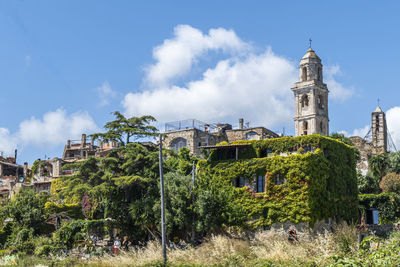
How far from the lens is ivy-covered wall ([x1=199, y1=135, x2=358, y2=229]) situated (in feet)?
115

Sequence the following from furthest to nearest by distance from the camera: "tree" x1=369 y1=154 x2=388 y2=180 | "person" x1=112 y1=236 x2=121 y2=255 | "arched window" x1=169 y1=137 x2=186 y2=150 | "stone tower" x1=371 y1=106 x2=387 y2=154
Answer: "stone tower" x1=371 y1=106 x2=387 y2=154, "arched window" x1=169 y1=137 x2=186 y2=150, "tree" x1=369 y1=154 x2=388 y2=180, "person" x1=112 y1=236 x2=121 y2=255

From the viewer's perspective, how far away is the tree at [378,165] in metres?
55.5

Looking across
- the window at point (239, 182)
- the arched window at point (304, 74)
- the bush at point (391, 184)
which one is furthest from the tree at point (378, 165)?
the window at point (239, 182)

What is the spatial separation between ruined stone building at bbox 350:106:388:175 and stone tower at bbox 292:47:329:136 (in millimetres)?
5066

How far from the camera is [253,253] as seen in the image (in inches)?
1001

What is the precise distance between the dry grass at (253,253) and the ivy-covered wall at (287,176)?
6800mm

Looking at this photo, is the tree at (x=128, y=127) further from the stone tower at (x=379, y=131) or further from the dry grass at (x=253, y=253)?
the stone tower at (x=379, y=131)

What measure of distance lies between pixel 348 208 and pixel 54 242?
23325 mm

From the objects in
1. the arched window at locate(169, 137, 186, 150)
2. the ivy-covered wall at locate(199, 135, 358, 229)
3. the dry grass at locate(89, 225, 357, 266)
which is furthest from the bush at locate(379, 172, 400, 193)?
the dry grass at locate(89, 225, 357, 266)

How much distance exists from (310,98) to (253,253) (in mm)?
40413

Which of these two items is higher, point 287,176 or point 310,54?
point 310,54

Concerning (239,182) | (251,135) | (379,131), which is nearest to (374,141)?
(379,131)

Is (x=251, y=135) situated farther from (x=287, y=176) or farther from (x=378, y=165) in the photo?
(x=287, y=176)

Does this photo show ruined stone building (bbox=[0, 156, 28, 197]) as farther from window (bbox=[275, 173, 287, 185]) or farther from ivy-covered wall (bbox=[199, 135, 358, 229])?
window (bbox=[275, 173, 287, 185])
